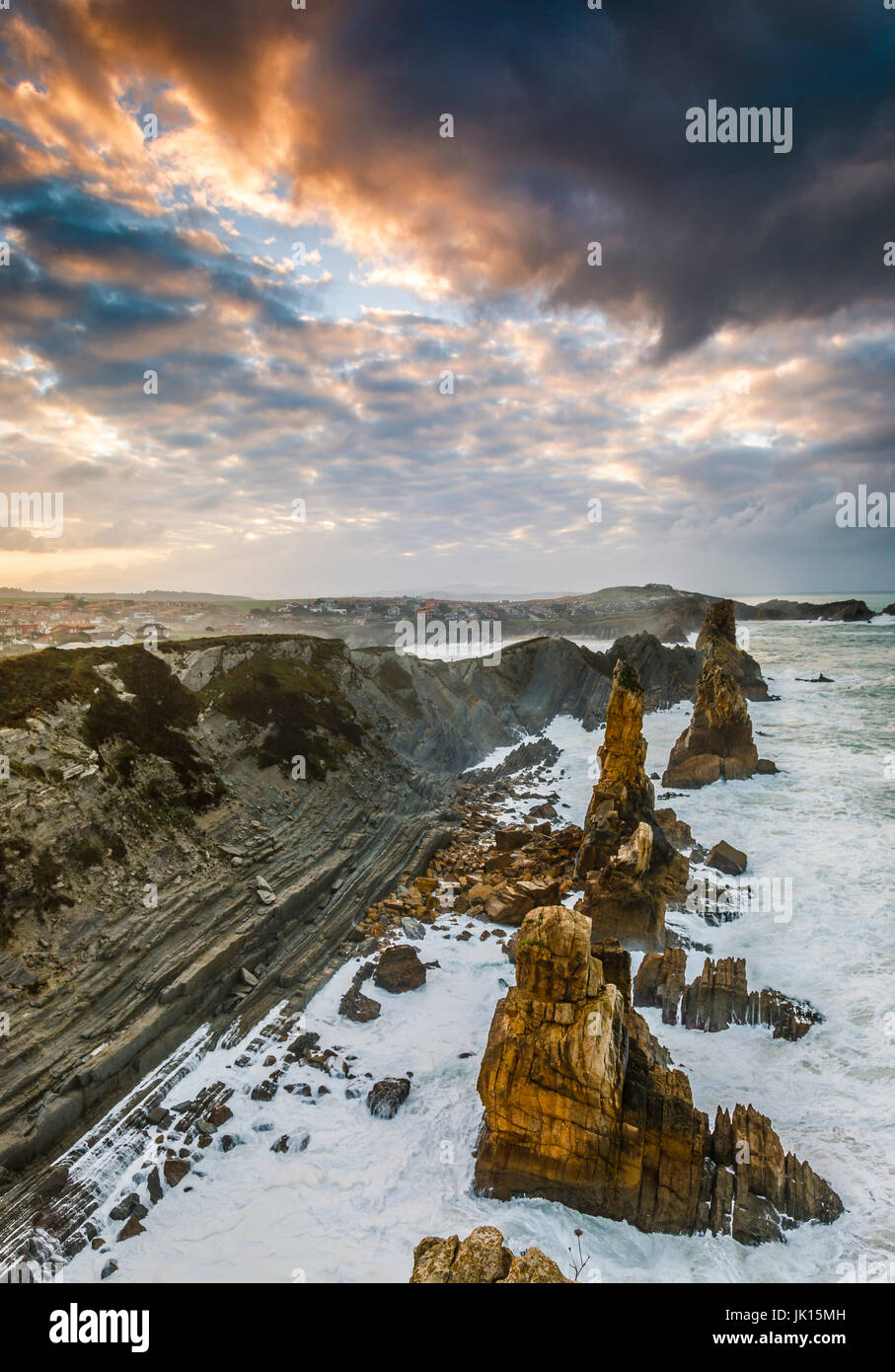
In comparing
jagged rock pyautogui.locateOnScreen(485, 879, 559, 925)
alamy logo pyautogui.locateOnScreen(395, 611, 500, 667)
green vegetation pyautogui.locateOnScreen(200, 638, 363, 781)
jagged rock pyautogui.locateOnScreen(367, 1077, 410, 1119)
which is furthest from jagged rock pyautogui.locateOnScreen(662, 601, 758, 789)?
jagged rock pyautogui.locateOnScreen(367, 1077, 410, 1119)

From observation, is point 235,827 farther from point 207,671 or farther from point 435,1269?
point 435,1269

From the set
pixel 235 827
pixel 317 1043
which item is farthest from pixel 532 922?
pixel 235 827

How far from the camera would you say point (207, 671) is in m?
32.5

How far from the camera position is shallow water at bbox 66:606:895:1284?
1077 cm

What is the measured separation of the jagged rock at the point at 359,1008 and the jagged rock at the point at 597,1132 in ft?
18.3

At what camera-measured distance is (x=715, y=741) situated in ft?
123

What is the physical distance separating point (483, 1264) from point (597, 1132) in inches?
198

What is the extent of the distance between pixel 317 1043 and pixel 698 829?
2178 centimetres

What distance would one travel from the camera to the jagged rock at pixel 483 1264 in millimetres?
7047

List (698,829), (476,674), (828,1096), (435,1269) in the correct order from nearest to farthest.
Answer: (435,1269), (828,1096), (698,829), (476,674)

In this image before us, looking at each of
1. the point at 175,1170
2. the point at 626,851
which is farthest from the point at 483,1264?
the point at 626,851
